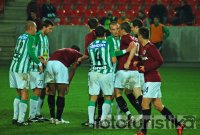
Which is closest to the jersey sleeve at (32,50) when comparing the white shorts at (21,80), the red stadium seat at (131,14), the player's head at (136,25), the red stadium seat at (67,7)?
the white shorts at (21,80)

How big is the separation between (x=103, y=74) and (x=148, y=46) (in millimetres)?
1486

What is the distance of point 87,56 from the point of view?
13.5 m

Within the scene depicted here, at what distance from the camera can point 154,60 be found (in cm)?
1173

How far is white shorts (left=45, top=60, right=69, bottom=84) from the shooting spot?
13.6 metres

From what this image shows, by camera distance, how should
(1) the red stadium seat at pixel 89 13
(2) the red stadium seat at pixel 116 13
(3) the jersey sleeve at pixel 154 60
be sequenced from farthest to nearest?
(1) the red stadium seat at pixel 89 13, (2) the red stadium seat at pixel 116 13, (3) the jersey sleeve at pixel 154 60

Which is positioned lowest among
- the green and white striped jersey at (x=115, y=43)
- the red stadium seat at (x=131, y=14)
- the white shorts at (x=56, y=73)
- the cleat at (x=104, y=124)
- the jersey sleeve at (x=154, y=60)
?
the cleat at (x=104, y=124)

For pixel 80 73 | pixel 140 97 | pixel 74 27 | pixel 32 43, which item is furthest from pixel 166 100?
pixel 74 27

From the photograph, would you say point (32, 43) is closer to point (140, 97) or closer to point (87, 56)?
point (87, 56)

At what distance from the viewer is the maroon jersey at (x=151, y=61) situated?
11688 mm

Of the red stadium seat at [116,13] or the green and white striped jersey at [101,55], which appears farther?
the red stadium seat at [116,13]

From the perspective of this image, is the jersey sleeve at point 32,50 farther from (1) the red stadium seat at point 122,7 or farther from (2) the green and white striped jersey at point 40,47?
(1) the red stadium seat at point 122,7

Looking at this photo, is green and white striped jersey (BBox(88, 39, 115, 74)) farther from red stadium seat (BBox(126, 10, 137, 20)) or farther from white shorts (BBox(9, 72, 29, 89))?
red stadium seat (BBox(126, 10, 137, 20))

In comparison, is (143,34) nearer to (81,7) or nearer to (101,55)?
(101,55)

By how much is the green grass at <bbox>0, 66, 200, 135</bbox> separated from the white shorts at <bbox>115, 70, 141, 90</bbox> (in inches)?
40.6
